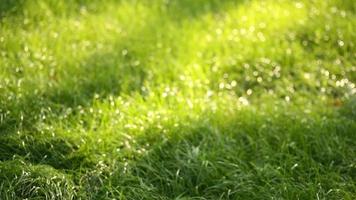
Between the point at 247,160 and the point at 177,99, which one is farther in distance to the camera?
the point at 177,99

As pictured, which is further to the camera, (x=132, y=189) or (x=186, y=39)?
(x=186, y=39)

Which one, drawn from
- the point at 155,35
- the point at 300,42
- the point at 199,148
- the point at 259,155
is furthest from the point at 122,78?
the point at 300,42

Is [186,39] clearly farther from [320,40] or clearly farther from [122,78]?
[320,40]

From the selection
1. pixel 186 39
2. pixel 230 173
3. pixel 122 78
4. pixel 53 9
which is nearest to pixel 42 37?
pixel 53 9

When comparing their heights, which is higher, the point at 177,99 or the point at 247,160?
the point at 177,99

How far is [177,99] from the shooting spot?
3.72m

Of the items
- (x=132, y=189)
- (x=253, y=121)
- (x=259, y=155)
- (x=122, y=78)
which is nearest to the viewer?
(x=132, y=189)

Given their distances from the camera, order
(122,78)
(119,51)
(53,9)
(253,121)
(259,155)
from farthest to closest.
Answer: (53,9), (119,51), (122,78), (253,121), (259,155)

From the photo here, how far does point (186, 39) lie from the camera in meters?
4.49

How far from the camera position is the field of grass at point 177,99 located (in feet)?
9.87

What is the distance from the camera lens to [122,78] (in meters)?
3.95

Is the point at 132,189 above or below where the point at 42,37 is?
below

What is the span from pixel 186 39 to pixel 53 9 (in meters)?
1.42

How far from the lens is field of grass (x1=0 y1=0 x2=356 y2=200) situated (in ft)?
9.87
